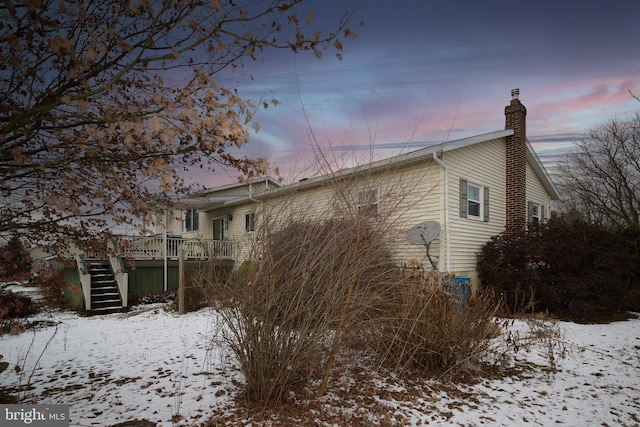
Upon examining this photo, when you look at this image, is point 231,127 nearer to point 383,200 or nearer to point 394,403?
point 383,200

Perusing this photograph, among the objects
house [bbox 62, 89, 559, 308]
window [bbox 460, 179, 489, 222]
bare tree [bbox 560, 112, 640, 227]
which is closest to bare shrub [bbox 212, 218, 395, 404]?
house [bbox 62, 89, 559, 308]

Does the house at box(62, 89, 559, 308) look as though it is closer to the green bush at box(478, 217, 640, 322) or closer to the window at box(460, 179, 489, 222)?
the window at box(460, 179, 489, 222)

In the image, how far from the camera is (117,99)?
3.25 metres

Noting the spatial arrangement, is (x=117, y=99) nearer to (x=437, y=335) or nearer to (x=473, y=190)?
(x=437, y=335)

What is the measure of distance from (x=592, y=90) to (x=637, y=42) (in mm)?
1198

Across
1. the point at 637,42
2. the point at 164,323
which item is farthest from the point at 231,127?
the point at 637,42

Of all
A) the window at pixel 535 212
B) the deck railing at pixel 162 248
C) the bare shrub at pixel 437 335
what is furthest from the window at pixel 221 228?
the bare shrub at pixel 437 335

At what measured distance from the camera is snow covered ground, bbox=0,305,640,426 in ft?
11.1

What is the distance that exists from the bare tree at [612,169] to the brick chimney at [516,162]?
6.66m

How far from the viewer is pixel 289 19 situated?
297 centimetres

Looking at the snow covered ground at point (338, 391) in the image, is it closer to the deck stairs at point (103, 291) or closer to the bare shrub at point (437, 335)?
the bare shrub at point (437, 335)

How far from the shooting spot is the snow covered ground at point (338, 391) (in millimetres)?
3393

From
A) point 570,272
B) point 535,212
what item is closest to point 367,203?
point 570,272

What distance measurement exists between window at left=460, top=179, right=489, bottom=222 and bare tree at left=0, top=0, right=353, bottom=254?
9591 millimetres
